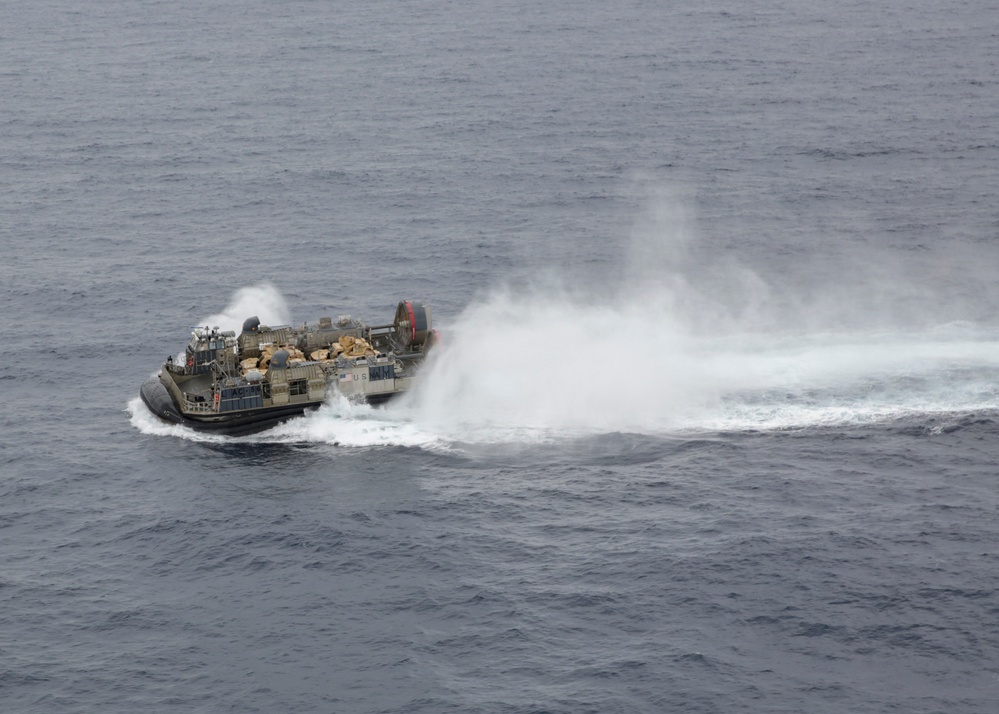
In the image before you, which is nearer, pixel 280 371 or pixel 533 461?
pixel 533 461

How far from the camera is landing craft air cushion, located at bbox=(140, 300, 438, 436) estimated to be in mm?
122938

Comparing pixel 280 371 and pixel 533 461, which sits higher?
pixel 280 371

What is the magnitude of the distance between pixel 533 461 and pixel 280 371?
26.1 m

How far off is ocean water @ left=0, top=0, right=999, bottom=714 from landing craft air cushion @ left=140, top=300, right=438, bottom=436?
2206mm

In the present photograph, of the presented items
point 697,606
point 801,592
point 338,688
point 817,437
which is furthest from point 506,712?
point 817,437

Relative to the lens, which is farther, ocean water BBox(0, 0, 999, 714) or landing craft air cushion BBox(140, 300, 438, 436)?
landing craft air cushion BBox(140, 300, 438, 436)

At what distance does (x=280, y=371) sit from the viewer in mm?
124312

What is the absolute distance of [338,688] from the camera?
3423 inches

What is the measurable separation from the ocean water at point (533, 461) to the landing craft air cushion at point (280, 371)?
86.9 inches

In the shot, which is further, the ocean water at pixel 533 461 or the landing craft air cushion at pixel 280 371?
the landing craft air cushion at pixel 280 371

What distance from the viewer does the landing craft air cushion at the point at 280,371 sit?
403 feet

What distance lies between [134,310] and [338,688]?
7731 centimetres

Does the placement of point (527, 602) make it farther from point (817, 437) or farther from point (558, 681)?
point (817, 437)

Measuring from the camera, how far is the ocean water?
88.4 m
